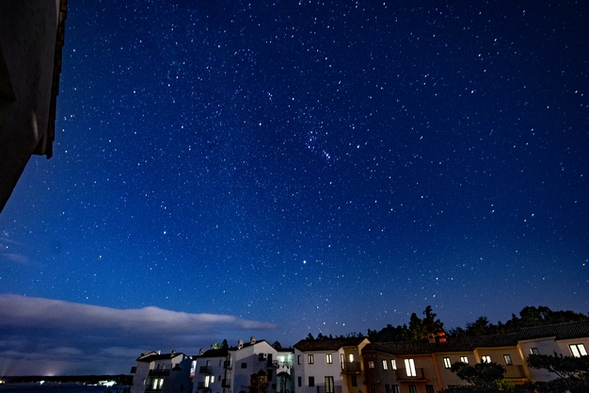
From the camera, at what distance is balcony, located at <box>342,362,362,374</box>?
40844 millimetres

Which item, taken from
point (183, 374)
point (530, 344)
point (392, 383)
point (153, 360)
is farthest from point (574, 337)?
point (153, 360)

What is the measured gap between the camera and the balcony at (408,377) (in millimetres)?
40031

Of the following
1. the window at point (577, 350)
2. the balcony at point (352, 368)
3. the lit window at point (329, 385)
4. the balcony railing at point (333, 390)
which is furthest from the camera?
the balcony at point (352, 368)

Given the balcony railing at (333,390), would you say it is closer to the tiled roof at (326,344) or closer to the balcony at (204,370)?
the tiled roof at (326,344)

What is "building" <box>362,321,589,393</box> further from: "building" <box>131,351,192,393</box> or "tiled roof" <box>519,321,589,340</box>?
"building" <box>131,351,192,393</box>

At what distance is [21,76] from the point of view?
12.2 ft

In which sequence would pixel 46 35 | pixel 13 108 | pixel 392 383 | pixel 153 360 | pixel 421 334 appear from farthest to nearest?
pixel 421 334
pixel 153 360
pixel 392 383
pixel 46 35
pixel 13 108

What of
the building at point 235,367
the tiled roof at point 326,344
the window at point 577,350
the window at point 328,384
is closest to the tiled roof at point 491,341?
the window at point 577,350

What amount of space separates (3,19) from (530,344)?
50.2m

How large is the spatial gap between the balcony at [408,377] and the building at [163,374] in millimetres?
47188

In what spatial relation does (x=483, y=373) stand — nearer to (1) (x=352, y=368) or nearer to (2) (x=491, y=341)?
(2) (x=491, y=341)

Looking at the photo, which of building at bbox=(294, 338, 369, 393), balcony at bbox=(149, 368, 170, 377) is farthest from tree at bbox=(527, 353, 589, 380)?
balcony at bbox=(149, 368, 170, 377)

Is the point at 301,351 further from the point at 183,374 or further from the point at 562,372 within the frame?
the point at 183,374

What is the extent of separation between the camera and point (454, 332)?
93562 mm
